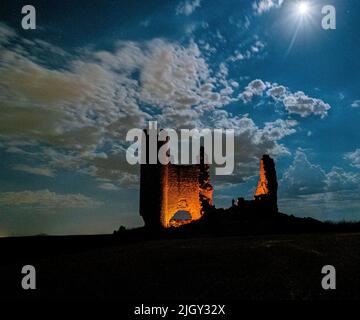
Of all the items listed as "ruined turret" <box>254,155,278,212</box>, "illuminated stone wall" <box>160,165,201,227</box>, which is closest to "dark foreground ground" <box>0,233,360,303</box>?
"ruined turret" <box>254,155,278,212</box>

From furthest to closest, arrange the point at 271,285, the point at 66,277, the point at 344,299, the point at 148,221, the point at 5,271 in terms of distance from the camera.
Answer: the point at 148,221 → the point at 5,271 → the point at 66,277 → the point at 271,285 → the point at 344,299

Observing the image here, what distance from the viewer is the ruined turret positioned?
27.6 m

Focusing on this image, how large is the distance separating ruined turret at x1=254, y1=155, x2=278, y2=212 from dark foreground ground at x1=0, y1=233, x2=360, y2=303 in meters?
19.0

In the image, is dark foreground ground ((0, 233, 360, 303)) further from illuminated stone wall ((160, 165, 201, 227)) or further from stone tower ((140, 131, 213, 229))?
illuminated stone wall ((160, 165, 201, 227))

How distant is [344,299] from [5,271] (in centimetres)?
651

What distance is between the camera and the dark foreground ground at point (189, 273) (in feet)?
15.7

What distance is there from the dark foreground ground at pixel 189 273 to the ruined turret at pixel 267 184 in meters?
19.0

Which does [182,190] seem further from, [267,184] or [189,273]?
[189,273]

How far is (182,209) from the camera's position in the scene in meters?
29.1

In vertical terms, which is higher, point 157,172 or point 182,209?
point 157,172
